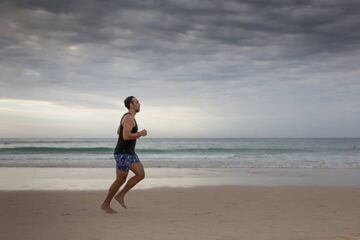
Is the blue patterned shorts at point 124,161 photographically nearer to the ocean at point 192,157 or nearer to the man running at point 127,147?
the man running at point 127,147

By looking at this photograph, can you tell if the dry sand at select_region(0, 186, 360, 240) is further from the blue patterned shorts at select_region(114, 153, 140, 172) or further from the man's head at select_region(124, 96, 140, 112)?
the man's head at select_region(124, 96, 140, 112)

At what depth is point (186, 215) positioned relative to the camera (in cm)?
654

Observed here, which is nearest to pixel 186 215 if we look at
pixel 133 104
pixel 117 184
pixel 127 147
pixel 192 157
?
pixel 117 184

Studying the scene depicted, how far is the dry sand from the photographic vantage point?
17.1 feet

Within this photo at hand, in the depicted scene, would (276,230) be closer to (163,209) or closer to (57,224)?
(163,209)

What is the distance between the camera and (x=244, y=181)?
12.6 metres

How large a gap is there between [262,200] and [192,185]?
3.20 m

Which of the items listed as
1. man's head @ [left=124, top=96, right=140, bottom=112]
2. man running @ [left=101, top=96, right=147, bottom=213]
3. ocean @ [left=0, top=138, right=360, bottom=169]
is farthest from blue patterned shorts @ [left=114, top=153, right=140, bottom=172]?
ocean @ [left=0, top=138, right=360, bottom=169]

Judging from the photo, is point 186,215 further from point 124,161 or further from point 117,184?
point 124,161

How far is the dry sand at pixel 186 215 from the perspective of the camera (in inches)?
205

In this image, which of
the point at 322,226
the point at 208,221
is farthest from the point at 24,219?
the point at 322,226

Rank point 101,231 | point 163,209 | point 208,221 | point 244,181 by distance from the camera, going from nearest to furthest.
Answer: point 101,231 < point 208,221 < point 163,209 < point 244,181

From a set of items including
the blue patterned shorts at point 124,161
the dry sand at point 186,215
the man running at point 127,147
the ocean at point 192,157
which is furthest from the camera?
the ocean at point 192,157

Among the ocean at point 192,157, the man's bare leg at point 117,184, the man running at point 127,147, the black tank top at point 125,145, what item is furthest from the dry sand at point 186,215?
the ocean at point 192,157
